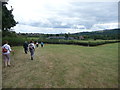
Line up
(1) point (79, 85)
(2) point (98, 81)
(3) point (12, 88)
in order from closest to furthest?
(3) point (12, 88), (1) point (79, 85), (2) point (98, 81)

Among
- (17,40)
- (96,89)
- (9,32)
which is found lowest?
(96,89)

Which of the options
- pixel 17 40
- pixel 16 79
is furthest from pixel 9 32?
pixel 16 79

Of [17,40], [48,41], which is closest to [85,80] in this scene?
[17,40]

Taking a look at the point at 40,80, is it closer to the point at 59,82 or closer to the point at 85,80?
the point at 59,82

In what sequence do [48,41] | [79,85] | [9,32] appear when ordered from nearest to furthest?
[79,85] → [9,32] → [48,41]

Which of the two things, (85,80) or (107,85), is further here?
(85,80)

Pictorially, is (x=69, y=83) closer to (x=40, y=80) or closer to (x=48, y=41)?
(x=40, y=80)

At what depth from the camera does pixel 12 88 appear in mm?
3898

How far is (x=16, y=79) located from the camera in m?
4.73

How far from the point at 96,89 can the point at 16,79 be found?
139 inches

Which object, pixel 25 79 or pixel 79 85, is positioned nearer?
pixel 79 85

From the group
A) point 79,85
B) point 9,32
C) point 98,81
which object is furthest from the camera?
point 9,32

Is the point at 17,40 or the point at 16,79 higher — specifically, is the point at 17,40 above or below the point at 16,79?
above

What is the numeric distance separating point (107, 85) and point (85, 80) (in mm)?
925
